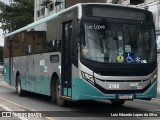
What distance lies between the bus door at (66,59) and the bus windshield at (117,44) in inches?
41.9

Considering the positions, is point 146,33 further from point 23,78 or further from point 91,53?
point 23,78

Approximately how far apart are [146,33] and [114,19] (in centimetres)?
113

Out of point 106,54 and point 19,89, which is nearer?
point 106,54

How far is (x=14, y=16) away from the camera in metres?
76.6

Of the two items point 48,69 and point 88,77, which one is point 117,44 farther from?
point 48,69

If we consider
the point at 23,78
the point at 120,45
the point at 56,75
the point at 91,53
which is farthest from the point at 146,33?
the point at 23,78

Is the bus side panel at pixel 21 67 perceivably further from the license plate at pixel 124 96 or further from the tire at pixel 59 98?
the license plate at pixel 124 96

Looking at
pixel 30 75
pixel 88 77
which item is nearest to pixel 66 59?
pixel 88 77

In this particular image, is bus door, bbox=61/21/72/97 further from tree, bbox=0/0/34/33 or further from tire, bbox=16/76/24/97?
tree, bbox=0/0/34/33

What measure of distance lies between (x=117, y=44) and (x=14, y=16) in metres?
64.3

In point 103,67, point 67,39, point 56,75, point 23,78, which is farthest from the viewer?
point 23,78

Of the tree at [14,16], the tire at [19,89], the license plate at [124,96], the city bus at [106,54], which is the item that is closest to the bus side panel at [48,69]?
the city bus at [106,54]

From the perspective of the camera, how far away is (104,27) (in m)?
13.8

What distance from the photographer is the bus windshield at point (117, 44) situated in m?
13.6
